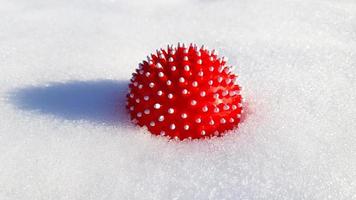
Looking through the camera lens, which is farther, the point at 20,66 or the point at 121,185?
the point at 20,66

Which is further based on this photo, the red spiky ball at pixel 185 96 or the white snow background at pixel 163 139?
the red spiky ball at pixel 185 96

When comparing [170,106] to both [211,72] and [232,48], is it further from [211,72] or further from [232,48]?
[232,48]

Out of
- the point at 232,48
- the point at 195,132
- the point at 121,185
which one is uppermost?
the point at 232,48

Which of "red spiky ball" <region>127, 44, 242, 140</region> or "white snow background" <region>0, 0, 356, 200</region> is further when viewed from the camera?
"red spiky ball" <region>127, 44, 242, 140</region>

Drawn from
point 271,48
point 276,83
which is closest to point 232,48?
point 271,48

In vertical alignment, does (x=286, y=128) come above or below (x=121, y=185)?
above
